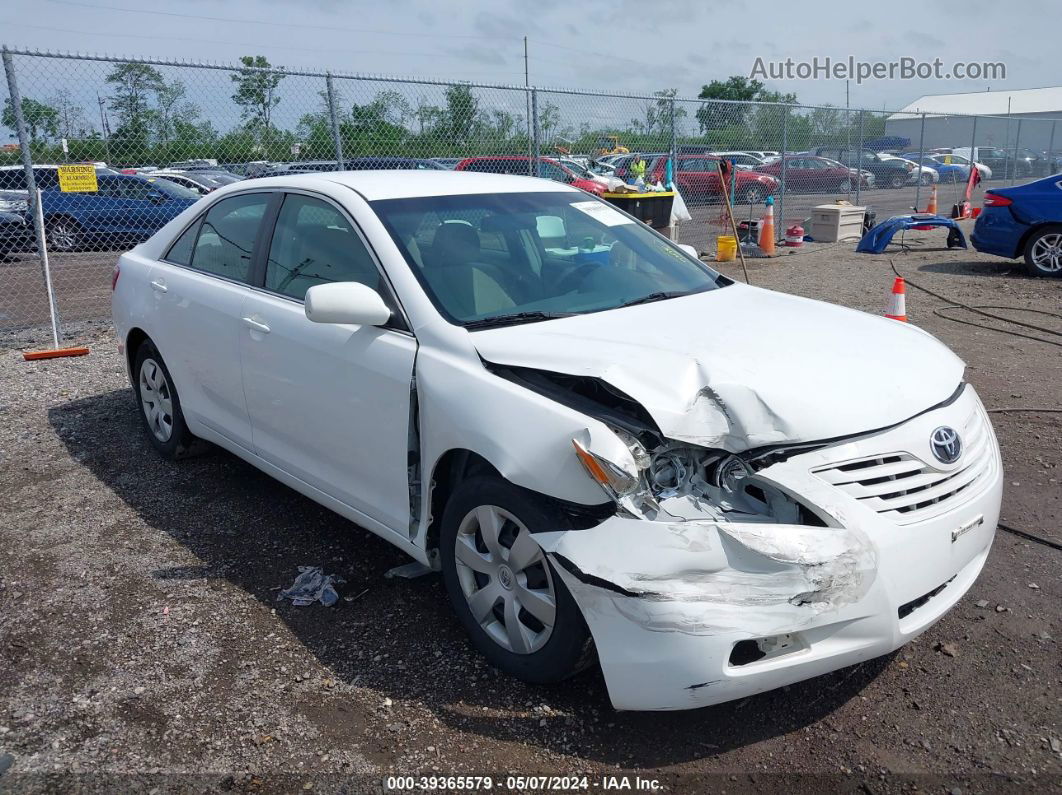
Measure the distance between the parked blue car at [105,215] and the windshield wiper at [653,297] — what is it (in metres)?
8.98

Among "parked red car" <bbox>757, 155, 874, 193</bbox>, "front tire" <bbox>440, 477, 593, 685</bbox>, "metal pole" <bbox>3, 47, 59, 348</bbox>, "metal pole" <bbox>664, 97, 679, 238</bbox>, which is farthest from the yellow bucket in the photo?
"front tire" <bbox>440, 477, 593, 685</bbox>

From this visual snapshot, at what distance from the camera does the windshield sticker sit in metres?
4.30

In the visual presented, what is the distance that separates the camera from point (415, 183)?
4043mm

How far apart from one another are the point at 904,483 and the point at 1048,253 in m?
10.5

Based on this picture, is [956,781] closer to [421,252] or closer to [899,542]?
[899,542]

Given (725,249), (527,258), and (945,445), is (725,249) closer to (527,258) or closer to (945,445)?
(527,258)

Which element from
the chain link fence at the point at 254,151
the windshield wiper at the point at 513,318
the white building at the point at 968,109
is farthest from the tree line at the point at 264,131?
the white building at the point at 968,109

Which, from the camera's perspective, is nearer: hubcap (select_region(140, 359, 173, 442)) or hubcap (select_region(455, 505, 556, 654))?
hubcap (select_region(455, 505, 556, 654))

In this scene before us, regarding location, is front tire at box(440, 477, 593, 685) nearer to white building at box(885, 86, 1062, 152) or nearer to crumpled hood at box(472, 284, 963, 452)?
crumpled hood at box(472, 284, 963, 452)

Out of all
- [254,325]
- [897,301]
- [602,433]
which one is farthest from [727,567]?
[897,301]

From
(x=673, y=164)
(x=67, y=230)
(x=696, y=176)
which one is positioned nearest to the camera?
(x=67, y=230)

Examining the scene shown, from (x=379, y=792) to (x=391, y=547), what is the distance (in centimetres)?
164

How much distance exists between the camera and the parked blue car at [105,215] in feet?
36.5

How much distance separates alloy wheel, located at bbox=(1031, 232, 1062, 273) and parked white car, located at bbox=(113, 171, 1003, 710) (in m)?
9.14
